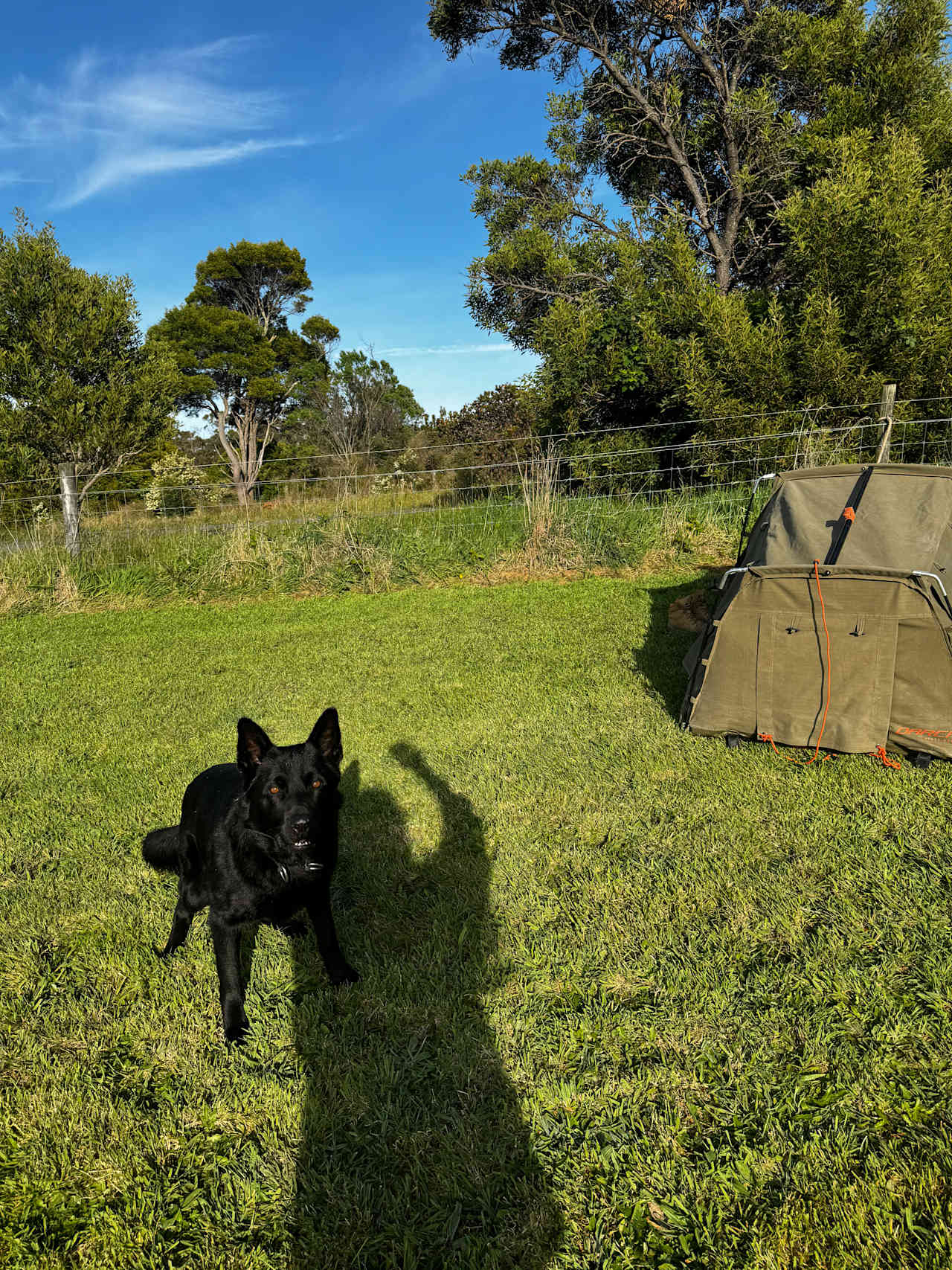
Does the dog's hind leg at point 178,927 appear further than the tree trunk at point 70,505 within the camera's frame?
No

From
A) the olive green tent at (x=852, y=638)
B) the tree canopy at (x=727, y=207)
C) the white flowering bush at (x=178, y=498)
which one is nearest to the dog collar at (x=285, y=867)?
the olive green tent at (x=852, y=638)

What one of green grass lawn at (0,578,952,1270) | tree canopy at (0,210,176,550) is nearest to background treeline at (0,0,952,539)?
tree canopy at (0,210,176,550)

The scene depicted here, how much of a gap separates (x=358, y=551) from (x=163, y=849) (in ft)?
22.4

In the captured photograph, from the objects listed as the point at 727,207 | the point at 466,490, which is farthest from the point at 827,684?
the point at 727,207

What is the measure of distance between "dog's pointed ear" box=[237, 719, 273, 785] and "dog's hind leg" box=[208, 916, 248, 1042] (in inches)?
18.4

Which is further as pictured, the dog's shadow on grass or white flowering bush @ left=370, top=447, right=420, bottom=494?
white flowering bush @ left=370, top=447, right=420, bottom=494

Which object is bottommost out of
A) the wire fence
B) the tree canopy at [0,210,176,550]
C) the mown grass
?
the mown grass

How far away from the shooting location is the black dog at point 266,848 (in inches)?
83.4

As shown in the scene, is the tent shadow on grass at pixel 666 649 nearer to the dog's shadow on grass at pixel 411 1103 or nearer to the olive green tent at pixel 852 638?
the olive green tent at pixel 852 638

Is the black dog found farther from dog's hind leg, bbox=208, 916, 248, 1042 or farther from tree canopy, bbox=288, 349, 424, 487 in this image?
tree canopy, bbox=288, 349, 424, 487

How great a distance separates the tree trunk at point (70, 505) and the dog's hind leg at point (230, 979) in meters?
8.98

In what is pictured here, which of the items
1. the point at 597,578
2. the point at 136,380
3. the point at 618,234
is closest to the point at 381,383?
the point at 618,234

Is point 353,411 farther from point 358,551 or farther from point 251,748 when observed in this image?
point 251,748

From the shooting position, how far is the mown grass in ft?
29.6
